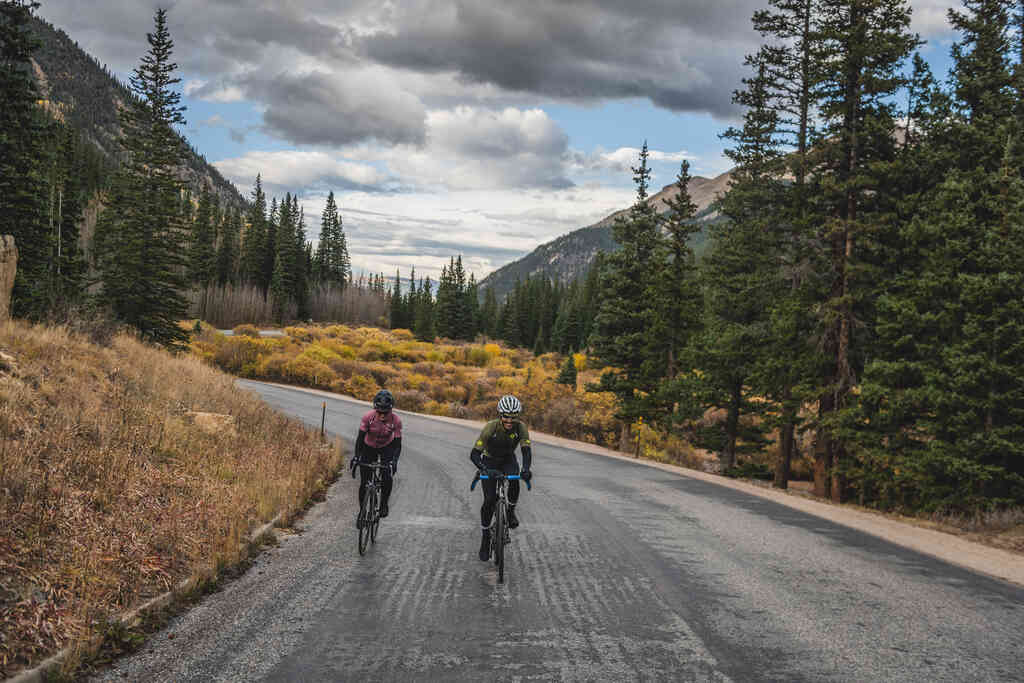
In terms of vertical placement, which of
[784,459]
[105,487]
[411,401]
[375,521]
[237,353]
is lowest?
[411,401]

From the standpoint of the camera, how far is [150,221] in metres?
29.9

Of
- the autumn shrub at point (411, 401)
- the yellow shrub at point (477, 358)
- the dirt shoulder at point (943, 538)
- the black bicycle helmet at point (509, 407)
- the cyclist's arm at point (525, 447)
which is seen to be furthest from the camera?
the yellow shrub at point (477, 358)

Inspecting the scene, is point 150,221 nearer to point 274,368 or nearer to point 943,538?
point 274,368

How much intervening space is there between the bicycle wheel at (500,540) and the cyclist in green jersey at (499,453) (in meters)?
0.18

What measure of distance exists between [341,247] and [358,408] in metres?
98.5

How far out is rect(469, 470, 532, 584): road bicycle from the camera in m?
7.02

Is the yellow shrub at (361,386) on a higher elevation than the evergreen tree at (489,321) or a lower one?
lower

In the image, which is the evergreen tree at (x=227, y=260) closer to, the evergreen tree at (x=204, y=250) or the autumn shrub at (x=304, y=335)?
the evergreen tree at (x=204, y=250)

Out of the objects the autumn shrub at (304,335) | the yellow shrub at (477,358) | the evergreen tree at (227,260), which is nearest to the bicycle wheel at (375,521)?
the yellow shrub at (477,358)

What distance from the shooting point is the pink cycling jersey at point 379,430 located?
8.62 meters

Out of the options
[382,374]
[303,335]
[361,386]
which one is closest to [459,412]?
[361,386]

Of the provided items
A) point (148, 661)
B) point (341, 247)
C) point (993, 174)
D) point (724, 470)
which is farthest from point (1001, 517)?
point (341, 247)

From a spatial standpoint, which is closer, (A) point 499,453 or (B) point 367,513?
(A) point 499,453

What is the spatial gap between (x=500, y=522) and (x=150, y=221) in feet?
97.7
